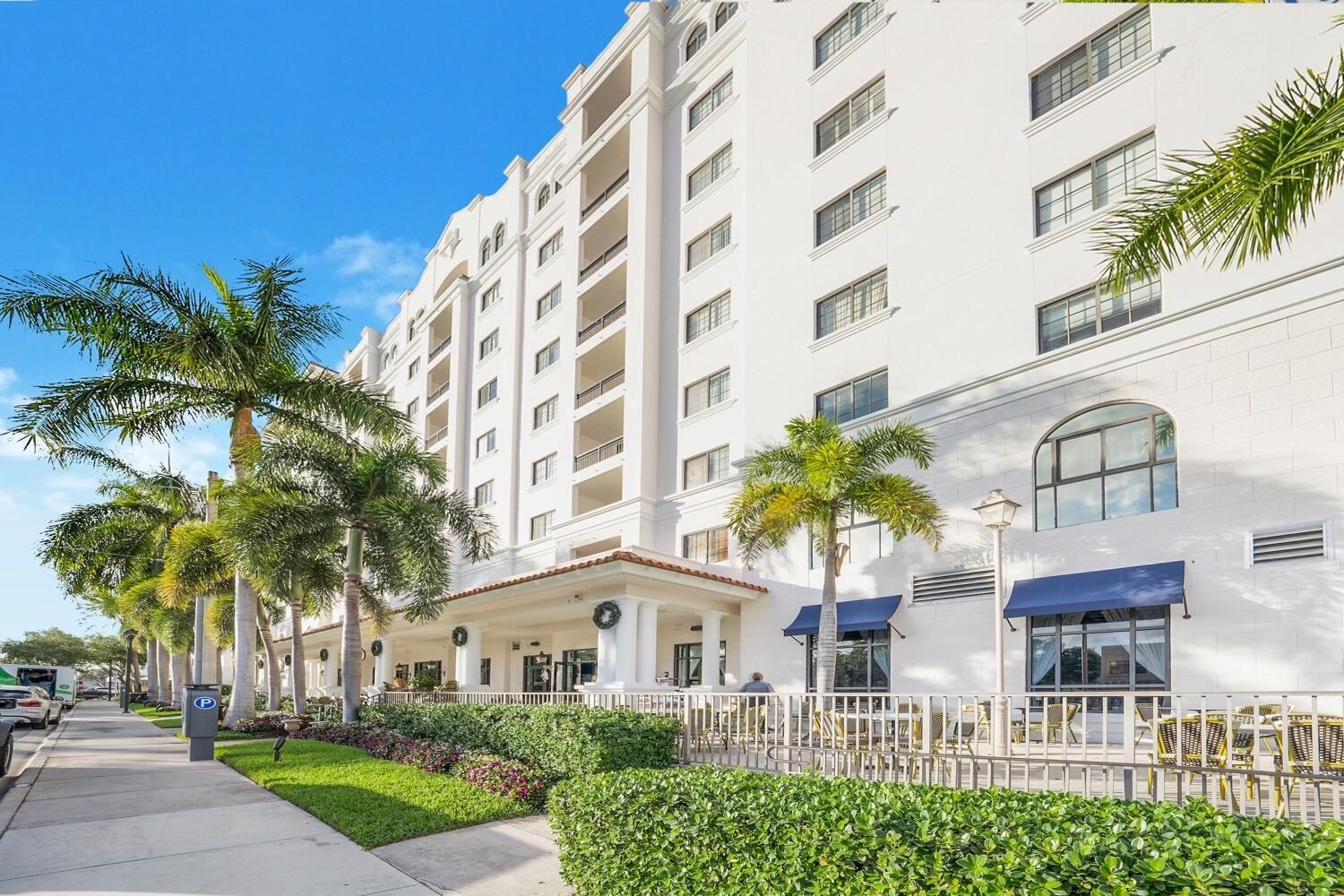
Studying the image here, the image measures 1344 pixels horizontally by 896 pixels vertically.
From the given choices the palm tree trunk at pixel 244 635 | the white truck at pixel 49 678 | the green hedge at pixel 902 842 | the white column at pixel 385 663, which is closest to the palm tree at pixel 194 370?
A: the palm tree trunk at pixel 244 635

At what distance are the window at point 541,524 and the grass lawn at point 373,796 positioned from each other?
52.8 feet

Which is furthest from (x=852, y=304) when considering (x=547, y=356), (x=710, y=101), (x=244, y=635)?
(x=244, y=635)

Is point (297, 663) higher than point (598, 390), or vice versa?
point (598, 390)

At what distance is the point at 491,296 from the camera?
4266cm

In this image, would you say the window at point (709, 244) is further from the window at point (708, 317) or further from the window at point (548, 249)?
the window at point (548, 249)

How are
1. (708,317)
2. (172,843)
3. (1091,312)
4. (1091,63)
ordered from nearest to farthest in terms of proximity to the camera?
(172,843)
(1091,312)
(1091,63)
(708,317)

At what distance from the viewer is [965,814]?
5.30m

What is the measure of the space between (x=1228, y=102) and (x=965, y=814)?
1595 centimetres

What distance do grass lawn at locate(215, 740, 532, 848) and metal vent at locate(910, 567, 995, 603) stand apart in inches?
410

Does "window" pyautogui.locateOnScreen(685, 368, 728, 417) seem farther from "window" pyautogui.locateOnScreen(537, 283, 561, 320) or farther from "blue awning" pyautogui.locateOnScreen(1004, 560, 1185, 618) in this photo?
"blue awning" pyautogui.locateOnScreen(1004, 560, 1185, 618)

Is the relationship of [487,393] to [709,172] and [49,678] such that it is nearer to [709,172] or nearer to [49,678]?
[709,172]

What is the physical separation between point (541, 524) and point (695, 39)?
59.6 ft

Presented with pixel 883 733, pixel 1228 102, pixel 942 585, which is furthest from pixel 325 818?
pixel 1228 102

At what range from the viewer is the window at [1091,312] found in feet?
55.7
